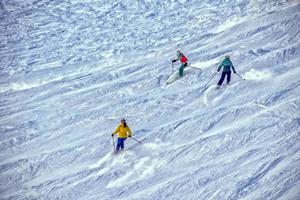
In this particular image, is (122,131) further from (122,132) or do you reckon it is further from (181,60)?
(181,60)

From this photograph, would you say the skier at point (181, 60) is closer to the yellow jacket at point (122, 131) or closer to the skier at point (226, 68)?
the skier at point (226, 68)

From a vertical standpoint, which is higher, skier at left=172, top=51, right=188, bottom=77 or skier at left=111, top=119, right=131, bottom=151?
skier at left=172, top=51, right=188, bottom=77

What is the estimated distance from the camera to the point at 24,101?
1991cm

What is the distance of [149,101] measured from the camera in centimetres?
1841

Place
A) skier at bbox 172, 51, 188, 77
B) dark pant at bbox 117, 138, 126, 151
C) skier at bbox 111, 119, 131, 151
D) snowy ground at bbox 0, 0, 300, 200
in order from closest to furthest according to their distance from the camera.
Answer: snowy ground at bbox 0, 0, 300, 200 < skier at bbox 111, 119, 131, 151 < dark pant at bbox 117, 138, 126, 151 < skier at bbox 172, 51, 188, 77

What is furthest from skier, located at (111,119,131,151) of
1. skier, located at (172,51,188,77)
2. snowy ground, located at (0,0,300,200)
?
skier, located at (172,51,188,77)

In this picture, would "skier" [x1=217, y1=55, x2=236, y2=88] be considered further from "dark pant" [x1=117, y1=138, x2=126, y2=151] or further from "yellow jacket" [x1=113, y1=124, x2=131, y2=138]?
"dark pant" [x1=117, y1=138, x2=126, y2=151]

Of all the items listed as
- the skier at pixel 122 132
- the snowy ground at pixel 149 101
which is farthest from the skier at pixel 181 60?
the skier at pixel 122 132

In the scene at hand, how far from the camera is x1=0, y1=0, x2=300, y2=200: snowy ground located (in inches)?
562

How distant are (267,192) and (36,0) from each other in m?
21.0

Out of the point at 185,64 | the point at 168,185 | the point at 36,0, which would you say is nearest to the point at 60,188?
the point at 168,185

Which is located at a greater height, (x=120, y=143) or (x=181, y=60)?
(x=181, y=60)

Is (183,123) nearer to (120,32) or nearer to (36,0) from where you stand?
(120,32)

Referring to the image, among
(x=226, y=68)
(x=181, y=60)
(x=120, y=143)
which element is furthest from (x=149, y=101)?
(x=120, y=143)
